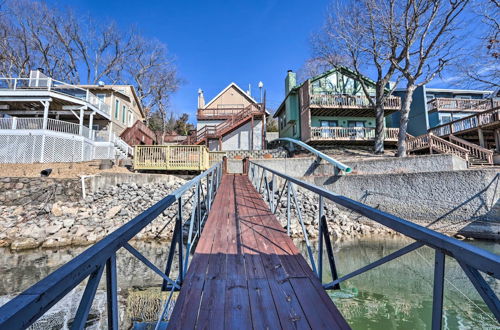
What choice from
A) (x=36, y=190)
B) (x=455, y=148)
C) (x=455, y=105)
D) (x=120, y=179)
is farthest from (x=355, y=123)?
(x=36, y=190)

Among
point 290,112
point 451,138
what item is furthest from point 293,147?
point 451,138

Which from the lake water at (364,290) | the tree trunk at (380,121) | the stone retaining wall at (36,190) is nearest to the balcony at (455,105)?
the tree trunk at (380,121)

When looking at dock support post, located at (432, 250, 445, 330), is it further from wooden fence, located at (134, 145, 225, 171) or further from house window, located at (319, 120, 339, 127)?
house window, located at (319, 120, 339, 127)

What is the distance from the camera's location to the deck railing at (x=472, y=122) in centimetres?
1345

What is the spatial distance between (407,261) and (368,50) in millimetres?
13189

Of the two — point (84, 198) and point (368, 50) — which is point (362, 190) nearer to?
point (368, 50)

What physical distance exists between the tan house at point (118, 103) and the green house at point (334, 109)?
15.8 m

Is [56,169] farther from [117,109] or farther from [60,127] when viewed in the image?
[117,109]

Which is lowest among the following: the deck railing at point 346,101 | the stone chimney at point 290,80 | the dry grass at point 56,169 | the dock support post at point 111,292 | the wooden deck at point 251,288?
the wooden deck at point 251,288

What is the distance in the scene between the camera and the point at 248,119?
20625mm

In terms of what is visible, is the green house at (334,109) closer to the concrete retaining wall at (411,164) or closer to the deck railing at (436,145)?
the deck railing at (436,145)

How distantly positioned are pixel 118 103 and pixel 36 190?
13.7 meters

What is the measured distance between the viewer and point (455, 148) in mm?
12617

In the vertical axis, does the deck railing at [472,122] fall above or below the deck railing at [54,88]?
below
